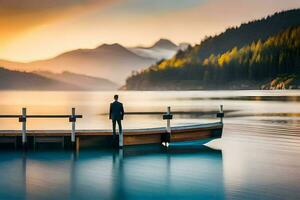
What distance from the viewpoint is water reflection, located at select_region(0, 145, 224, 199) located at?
57.0ft

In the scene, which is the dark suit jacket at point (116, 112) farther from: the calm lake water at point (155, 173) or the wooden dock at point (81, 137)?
the calm lake water at point (155, 173)

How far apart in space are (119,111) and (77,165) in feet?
16.8

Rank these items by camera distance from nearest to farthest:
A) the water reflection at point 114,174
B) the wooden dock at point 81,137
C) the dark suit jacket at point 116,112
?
1. the water reflection at point 114,174
2. the dark suit jacket at point 116,112
3. the wooden dock at point 81,137

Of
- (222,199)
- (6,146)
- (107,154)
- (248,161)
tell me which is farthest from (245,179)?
(6,146)

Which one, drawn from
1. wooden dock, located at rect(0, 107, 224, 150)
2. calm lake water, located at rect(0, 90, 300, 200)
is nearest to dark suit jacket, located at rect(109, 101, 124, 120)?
wooden dock, located at rect(0, 107, 224, 150)

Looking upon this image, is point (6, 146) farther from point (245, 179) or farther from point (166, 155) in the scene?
point (245, 179)

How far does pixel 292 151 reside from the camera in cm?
3041

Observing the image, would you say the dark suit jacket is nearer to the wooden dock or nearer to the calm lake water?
the wooden dock

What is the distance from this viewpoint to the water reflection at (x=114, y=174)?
17.4 m

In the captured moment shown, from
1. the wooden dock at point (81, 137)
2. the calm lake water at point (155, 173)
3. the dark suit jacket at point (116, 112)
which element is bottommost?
the calm lake water at point (155, 173)

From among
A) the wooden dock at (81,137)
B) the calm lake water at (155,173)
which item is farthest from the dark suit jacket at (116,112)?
the calm lake water at (155,173)

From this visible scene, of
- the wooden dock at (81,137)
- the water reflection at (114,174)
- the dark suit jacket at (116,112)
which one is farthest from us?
the wooden dock at (81,137)

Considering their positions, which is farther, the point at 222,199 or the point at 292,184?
the point at 292,184

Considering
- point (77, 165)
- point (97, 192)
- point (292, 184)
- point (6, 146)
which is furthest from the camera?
point (6, 146)
